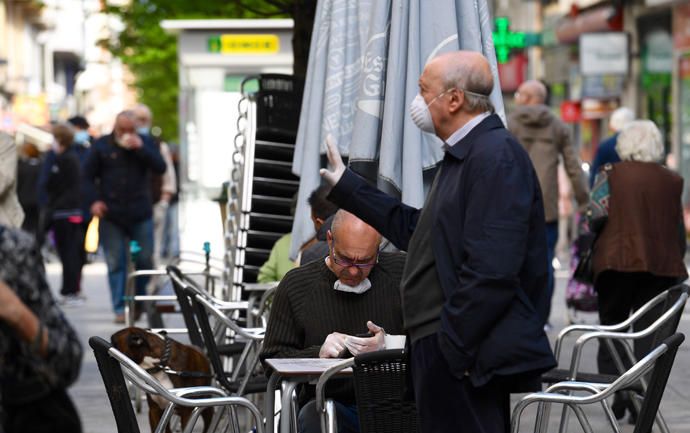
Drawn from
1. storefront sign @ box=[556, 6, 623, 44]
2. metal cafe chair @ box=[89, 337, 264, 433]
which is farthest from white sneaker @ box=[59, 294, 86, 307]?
storefront sign @ box=[556, 6, 623, 44]

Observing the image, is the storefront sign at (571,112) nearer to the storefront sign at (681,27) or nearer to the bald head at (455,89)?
the storefront sign at (681,27)

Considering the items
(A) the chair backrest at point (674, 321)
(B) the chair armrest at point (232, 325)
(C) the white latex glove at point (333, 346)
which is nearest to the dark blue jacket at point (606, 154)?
(A) the chair backrest at point (674, 321)

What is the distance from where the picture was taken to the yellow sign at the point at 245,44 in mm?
18078

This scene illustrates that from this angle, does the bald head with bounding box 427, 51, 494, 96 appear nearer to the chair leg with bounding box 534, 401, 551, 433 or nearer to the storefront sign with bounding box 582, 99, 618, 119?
the chair leg with bounding box 534, 401, 551, 433

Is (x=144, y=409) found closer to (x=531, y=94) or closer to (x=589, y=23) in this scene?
(x=531, y=94)

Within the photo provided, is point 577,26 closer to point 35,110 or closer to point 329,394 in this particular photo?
point 35,110

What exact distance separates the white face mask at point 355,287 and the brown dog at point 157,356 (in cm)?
144

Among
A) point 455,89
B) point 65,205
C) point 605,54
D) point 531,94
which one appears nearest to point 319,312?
point 455,89

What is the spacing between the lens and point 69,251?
1884 centimetres

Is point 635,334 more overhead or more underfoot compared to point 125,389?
more underfoot

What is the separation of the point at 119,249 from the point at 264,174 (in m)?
5.01

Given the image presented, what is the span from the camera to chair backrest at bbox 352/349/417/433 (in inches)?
225

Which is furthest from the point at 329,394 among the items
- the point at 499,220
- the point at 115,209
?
the point at 115,209

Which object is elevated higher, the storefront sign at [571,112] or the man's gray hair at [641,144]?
the man's gray hair at [641,144]
